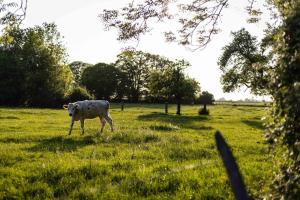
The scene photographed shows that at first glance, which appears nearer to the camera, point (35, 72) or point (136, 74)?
point (35, 72)

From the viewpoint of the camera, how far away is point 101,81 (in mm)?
123000

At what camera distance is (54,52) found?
300 feet

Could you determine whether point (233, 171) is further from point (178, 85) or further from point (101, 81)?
point (101, 81)

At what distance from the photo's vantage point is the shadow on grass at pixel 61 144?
18438mm

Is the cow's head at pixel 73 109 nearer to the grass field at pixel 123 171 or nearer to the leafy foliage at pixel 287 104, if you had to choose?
the grass field at pixel 123 171

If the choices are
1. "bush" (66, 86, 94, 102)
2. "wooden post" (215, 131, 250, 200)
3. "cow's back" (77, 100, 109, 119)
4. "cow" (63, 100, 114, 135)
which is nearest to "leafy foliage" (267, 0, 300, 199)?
"wooden post" (215, 131, 250, 200)

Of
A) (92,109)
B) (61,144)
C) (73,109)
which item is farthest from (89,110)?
(61,144)

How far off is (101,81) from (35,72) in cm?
3606

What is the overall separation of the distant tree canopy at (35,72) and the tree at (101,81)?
29.0 m

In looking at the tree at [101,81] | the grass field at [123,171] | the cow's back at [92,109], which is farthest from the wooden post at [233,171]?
the tree at [101,81]

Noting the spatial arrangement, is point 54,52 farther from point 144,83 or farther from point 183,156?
point 183,156

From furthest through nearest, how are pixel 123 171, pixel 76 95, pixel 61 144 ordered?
pixel 76 95
pixel 61 144
pixel 123 171

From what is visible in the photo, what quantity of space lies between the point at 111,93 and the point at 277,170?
118m

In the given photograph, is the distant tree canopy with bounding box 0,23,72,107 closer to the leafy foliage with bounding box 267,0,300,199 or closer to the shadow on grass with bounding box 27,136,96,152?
the shadow on grass with bounding box 27,136,96,152
